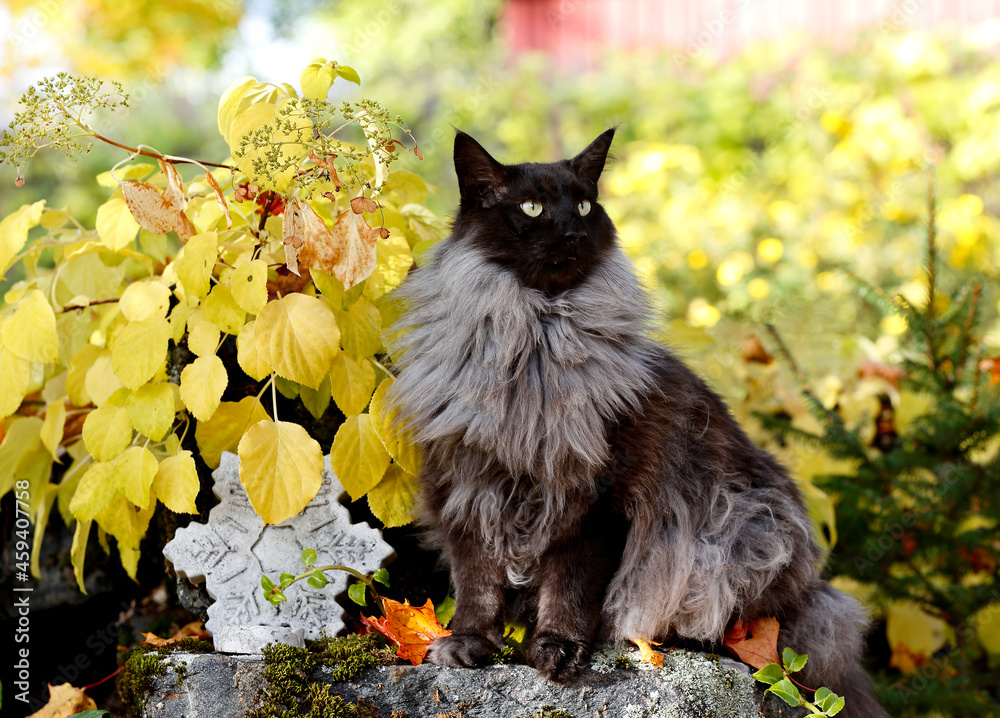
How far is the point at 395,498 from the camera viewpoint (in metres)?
2.05

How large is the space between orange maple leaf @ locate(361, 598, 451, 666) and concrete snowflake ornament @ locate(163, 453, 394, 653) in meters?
0.12

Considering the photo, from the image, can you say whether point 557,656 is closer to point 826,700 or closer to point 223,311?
point 826,700

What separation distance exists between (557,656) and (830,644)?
2.48ft

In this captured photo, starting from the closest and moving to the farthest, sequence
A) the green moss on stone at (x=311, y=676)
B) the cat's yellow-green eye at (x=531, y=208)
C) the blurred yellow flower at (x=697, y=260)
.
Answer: the green moss on stone at (x=311, y=676) < the cat's yellow-green eye at (x=531, y=208) < the blurred yellow flower at (x=697, y=260)

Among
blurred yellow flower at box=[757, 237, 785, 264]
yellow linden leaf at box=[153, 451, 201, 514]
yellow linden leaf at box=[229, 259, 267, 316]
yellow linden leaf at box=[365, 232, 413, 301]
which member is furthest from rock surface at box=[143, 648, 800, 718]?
blurred yellow flower at box=[757, 237, 785, 264]

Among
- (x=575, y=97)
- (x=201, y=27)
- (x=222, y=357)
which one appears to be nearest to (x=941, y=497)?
(x=222, y=357)

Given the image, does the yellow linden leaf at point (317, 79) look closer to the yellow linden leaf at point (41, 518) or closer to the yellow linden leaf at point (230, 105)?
the yellow linden leaf at point (230, 105)

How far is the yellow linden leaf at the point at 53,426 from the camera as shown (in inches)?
83.3

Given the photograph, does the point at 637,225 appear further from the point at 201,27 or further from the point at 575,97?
the point at 201,27

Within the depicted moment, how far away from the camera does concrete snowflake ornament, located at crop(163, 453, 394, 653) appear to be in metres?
1.97

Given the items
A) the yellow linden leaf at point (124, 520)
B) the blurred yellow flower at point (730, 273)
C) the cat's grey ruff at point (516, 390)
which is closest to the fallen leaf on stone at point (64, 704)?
the yellow linden leaf at point (124, 520)

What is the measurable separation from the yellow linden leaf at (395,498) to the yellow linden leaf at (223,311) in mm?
552

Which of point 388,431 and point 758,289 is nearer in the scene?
point 388,431

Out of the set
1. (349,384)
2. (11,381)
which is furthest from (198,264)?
(11,381)
